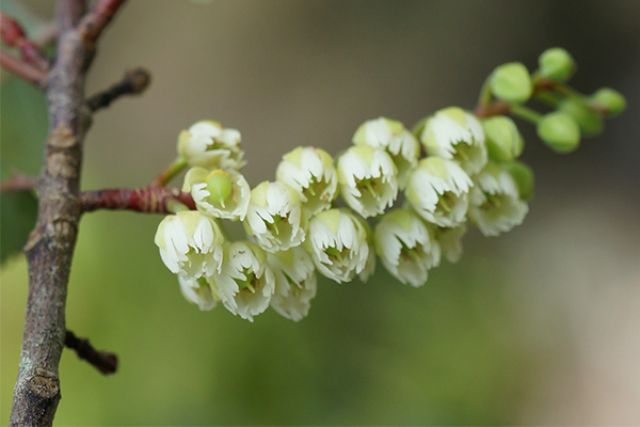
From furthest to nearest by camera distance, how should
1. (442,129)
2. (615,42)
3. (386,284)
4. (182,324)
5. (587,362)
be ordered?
(615,42)
(587,362)
(386,284)
(182,324)
(442,129)

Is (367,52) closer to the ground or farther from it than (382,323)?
farther from it

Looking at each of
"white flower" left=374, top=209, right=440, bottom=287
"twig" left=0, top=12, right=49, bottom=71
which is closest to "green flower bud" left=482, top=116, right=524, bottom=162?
"white flower" left=374, top=209, right=440, bottom=287

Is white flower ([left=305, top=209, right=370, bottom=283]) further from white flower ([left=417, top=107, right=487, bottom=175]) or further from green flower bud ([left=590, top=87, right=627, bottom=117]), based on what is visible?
green flower bud ([left=590, top=87, right=627, bottom=117])

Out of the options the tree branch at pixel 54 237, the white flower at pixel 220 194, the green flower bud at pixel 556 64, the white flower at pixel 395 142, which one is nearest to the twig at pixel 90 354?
the tree branch at pixel 54 237

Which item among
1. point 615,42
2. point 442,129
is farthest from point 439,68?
point 442,129

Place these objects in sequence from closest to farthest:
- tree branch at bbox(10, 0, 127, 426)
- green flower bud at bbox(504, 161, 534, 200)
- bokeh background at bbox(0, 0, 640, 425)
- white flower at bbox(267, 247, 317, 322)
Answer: tree branch at bbox(10, 0, 127, 426), white flower at bbox(267, 247, 317, 322), green flower bud at bbox(504, 161, 534, 200), bokeh background at bbox(0, 0, 640, 425)

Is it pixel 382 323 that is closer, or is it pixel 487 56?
pixel 382 323

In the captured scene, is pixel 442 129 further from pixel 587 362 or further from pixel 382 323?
pixel 587 362
